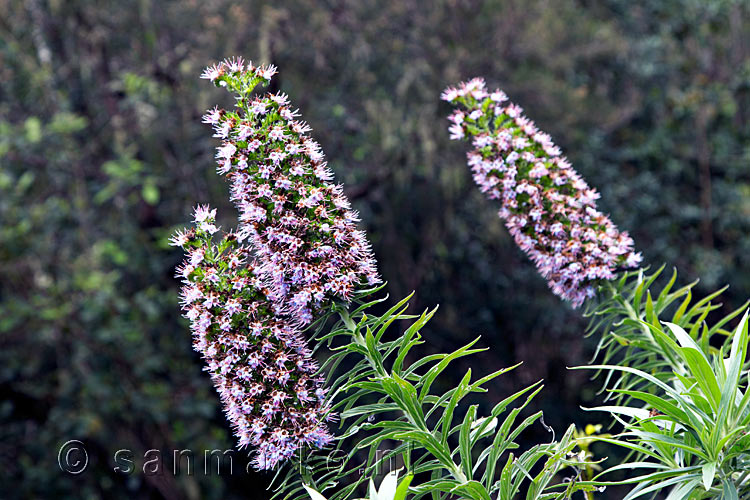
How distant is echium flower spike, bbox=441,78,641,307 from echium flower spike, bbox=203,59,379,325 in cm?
62

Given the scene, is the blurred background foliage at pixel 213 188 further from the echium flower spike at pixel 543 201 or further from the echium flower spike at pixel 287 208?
the echium flower spike at pixel 287 208

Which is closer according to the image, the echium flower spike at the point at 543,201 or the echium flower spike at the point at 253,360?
the echium flower spike at the point at 253,360

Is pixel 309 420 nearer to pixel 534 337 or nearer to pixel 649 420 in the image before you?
pixel 649 420

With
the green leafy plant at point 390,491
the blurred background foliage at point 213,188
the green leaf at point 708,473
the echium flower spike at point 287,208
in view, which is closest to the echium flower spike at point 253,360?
the echium flower spike at point 287,208

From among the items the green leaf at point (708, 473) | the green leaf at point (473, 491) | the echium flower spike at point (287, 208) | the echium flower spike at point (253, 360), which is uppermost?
the echium flower spike at point (287, 208)

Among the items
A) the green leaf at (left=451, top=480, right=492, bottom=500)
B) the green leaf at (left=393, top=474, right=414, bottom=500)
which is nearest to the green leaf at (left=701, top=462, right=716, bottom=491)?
the green leaf at (left=451, top=480, right=492, bottom=500)

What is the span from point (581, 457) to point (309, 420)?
0.63m

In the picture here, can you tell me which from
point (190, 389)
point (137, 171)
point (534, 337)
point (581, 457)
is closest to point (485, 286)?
point (534, 337)

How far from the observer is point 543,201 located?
87.0 inches

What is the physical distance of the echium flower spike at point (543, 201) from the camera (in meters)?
2.20

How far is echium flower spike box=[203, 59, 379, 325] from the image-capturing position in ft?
5.64

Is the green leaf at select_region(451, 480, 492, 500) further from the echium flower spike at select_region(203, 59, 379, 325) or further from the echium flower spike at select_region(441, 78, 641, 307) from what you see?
the echium flower spike at select_region(441, 78, 641, 307)

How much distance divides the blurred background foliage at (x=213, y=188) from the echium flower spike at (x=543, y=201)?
13.3 ft

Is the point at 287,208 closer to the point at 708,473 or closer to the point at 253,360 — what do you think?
the point at 253,360
